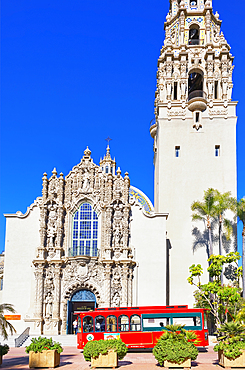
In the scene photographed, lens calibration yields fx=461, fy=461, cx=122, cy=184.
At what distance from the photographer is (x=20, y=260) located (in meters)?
38.0

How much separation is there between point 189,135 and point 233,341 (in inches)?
947

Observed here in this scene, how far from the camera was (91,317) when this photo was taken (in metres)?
27.2

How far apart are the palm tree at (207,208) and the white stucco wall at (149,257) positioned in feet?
8.86

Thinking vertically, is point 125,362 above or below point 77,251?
below

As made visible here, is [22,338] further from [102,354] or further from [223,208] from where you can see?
[223,208]

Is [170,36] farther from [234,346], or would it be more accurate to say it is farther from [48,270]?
[234,346]

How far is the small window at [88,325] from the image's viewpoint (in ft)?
88.7

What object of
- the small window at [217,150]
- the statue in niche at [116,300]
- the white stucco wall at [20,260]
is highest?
the small window at [217,150]

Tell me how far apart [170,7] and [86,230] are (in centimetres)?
2622

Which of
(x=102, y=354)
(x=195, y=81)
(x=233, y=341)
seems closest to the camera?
(x=102, y=354)

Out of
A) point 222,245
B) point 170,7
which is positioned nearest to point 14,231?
point 222,245

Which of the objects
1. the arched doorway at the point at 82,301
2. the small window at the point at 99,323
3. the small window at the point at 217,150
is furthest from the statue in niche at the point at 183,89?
the small window at the point at 99,323

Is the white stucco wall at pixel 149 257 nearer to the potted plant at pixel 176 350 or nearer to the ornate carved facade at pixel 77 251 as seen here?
the ornate carved facade at pixel 77 251

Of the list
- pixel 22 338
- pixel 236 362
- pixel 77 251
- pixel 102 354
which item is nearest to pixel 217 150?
pixel 77 251
